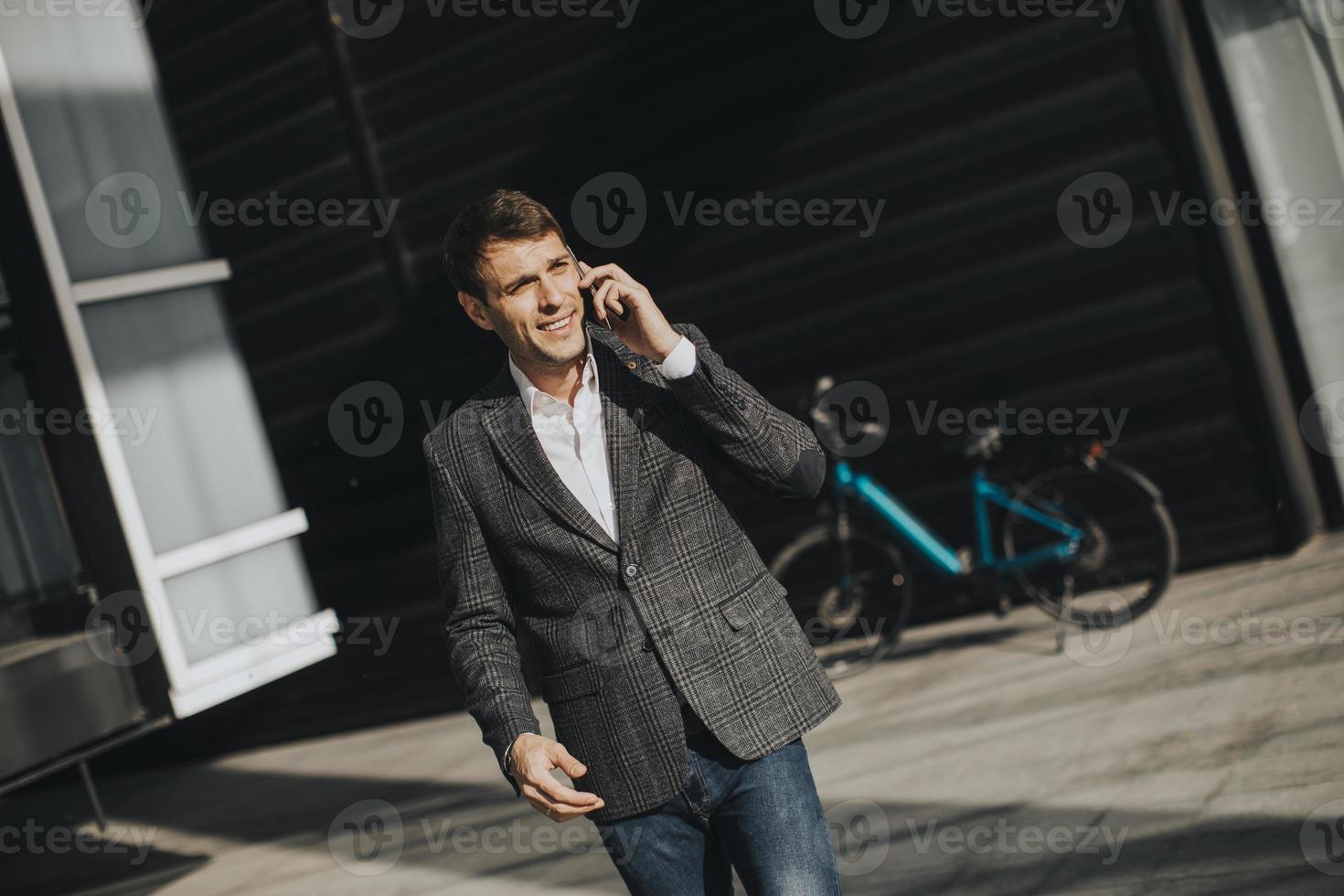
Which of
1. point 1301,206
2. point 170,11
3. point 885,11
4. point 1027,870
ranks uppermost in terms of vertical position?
point 170,11

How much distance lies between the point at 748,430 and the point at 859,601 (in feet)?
12.7

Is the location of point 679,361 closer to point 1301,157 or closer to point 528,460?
point 528,460

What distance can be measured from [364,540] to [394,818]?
2.19 metres

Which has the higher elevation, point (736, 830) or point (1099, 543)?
point (736, 830)

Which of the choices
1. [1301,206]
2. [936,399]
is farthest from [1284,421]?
[936,399]

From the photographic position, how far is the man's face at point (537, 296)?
2047 mm

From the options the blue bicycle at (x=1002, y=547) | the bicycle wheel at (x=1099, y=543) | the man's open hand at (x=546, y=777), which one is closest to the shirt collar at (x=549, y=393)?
the man's open hand at (x=546, y=777)

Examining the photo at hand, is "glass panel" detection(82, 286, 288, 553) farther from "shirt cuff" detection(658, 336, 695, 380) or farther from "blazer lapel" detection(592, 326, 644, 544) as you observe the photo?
"shirt cuff" detection(658, 336, 695, 380)

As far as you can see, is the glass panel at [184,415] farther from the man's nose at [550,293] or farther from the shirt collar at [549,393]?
the man's nose at [550,293]

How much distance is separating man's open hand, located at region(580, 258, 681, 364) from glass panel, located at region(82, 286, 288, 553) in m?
4.18

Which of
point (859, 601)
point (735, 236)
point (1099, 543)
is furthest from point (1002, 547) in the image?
point (735, 236)

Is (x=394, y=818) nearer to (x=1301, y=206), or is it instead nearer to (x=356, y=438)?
(x=356, y=438)

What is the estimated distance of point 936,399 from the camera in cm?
598

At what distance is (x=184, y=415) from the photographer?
6047mm
